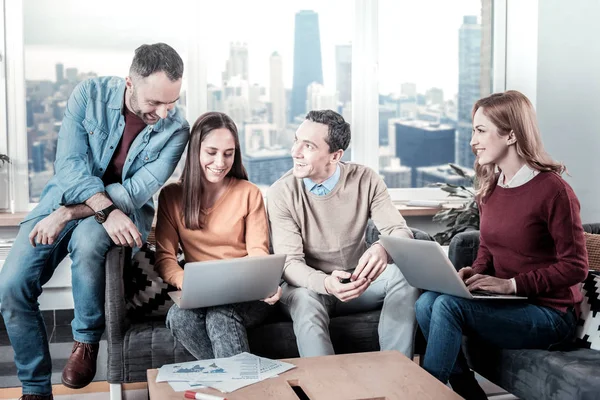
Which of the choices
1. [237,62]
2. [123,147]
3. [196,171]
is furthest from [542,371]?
[237,62]

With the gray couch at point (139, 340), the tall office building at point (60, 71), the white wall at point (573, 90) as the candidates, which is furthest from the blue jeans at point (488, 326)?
the tall office building at point (60, 71)

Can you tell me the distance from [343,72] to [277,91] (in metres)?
0.38

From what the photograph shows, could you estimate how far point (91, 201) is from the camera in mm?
2646

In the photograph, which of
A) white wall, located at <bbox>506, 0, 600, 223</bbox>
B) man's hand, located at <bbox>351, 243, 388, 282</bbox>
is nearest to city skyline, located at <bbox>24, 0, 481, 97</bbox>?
white wall, located at <bbox>506, 0, 600, 223</bbox>

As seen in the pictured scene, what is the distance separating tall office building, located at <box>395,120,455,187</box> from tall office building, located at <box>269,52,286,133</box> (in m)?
0.66

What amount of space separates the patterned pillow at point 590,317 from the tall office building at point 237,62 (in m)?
2.19

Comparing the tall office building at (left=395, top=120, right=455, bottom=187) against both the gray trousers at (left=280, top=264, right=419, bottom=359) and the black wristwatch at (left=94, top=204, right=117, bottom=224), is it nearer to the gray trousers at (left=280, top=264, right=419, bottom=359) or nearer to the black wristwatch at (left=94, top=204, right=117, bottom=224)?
the gray trousers at (left=280, top=264, right=419, bottom=359)

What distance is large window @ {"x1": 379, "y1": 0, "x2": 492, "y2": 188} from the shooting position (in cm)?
417

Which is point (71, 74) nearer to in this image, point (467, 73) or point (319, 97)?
point (319, 97)

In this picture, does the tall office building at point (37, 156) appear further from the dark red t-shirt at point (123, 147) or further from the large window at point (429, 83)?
the large window at point (429, 83)

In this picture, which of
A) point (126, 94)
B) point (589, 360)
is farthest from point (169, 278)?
point (589, 360)

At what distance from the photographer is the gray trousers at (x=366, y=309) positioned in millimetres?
2498

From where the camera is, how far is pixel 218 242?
2.80 meters

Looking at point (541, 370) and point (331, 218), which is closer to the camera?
point (541, 370)
